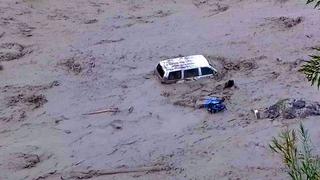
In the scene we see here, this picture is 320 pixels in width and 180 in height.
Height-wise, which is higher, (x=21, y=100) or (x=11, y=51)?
(x=11, y=51)

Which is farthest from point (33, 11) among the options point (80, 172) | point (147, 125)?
point (80, 172)

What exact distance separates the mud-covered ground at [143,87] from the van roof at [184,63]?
0.49m

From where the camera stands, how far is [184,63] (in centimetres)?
1697

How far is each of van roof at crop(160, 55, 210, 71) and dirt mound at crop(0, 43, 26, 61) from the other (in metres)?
4.81

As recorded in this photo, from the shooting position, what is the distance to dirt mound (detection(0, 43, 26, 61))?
18.8 metres

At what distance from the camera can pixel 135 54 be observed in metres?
18.8

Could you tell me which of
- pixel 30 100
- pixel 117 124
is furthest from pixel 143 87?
pixel 30 100

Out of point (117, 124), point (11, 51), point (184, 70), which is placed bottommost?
point (117, 124)

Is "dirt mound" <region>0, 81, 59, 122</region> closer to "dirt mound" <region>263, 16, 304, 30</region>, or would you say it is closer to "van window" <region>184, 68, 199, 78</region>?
"van window" <region>184, 68, 199, 78</region>

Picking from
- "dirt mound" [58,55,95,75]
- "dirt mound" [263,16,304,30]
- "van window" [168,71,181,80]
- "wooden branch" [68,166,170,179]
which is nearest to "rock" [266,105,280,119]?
"van window" [168,71,181,80]

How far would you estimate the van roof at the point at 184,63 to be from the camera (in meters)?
16.8

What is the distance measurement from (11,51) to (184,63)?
5.80 meters

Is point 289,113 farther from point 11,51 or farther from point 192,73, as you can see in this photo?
point 11,51

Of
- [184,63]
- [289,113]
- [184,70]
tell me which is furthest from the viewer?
[184,63]
